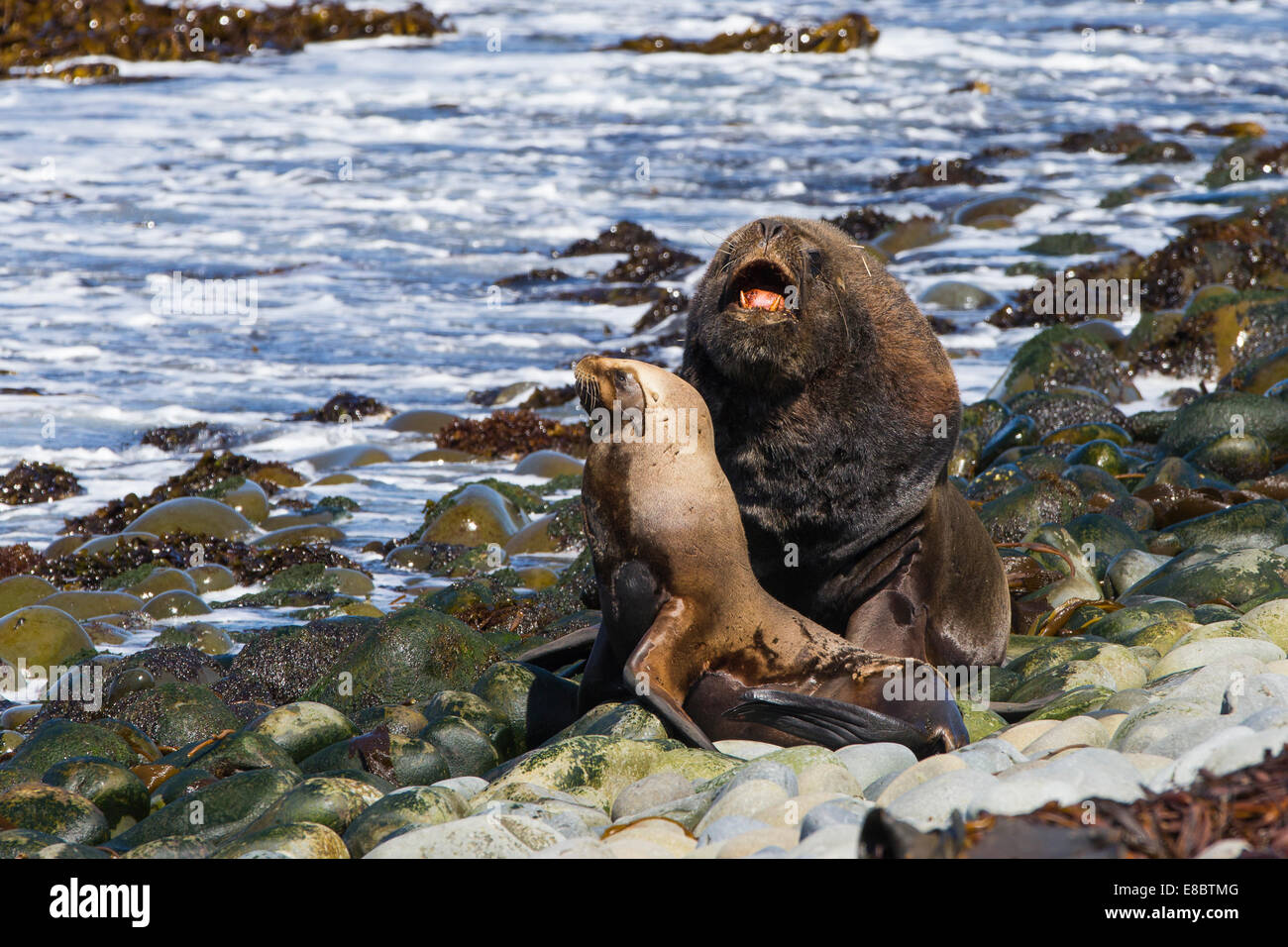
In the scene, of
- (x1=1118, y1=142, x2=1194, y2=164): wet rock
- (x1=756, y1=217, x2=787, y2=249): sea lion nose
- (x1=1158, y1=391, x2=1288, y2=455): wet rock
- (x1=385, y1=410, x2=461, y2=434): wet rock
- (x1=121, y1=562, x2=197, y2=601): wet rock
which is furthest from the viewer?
(x1=1118, y1=142, x2=1194, y2=164): wet rock

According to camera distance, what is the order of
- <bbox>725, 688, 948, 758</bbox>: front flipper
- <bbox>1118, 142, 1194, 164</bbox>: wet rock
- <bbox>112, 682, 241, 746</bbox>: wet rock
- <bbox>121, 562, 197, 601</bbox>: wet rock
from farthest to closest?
<bbox>1118, 142, 1194, 164</bbox>: wet rock → <bbox>121, 562, 197, 601</bbox>: wet rock → <bbox>112, 682, 241, 746</bbox>: wet rock → <bbox>725, 688, 948, 758</bbox>: front flipper

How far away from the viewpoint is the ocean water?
14.5m

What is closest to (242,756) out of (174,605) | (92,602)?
(174,605)

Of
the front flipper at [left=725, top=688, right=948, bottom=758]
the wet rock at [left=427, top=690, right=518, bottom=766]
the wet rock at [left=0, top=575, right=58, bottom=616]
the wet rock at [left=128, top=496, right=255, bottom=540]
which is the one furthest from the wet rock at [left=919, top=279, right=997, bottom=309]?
the front flipper at [left=725, top=688, right=948, bottom=758]

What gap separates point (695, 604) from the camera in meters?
4.92

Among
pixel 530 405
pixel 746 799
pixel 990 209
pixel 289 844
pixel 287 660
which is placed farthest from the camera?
pixel 990 209

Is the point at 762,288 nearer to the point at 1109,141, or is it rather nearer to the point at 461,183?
the point at 461,183

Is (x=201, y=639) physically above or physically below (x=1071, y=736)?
below

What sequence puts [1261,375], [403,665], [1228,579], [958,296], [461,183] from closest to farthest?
[403,665]
[1228,579]
[1261,375]
[958,296]
[461,183]

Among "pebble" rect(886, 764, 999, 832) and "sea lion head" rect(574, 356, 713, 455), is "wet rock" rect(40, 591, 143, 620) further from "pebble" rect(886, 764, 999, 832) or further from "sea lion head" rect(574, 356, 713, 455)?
"pebble" rect(886, 764, 999, 832)

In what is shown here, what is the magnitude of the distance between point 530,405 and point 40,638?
21.7ft

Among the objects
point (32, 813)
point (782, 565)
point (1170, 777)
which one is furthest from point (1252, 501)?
point (32, 813)

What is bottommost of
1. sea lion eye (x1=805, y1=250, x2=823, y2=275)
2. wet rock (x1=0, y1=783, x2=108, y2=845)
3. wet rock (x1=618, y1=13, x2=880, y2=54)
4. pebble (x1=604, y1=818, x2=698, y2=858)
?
wet rock (x1=0, y1=783, x2=108, y2=845)
